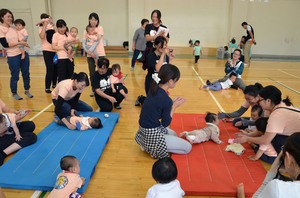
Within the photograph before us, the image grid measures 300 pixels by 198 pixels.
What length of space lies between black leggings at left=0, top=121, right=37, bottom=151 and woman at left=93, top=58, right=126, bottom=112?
4.15 feet

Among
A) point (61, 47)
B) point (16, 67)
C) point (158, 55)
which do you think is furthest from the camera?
point (61, 47)

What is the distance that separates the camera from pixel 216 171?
246 centimetres

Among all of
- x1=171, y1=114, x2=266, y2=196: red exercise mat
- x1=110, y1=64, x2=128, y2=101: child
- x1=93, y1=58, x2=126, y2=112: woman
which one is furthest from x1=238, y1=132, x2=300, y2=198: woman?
x1=110, y1=64, x2=128, y2=101: child

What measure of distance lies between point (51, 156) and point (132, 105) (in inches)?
84.2

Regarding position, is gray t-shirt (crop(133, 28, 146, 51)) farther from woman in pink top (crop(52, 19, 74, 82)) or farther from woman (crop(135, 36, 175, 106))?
woman (crop(135, 36, 175, 106))

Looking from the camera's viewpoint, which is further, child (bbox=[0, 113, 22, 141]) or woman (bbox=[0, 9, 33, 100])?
woman (bbox=[0, 9, 33, 100])

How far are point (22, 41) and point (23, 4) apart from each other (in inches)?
332

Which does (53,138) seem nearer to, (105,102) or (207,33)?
(105,102)

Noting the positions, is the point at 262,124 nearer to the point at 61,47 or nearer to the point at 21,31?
the point at 61,47

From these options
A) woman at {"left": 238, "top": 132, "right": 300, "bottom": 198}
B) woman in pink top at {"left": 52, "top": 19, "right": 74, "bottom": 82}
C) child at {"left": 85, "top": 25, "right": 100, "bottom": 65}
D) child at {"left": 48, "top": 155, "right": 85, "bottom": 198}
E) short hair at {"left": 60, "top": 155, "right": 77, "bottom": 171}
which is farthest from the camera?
child at {"left": 85, "top": 25, "right": 100, "bottom": 65}

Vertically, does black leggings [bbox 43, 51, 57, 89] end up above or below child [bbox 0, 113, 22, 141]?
above

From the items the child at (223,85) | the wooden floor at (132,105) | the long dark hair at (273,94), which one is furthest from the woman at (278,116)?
the child at (223,85)

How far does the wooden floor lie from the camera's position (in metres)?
2.31

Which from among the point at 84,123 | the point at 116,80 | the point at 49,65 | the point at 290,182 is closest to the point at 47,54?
the point at 49,65
